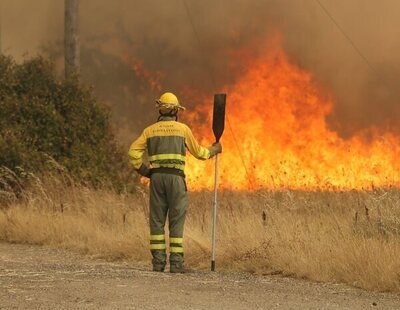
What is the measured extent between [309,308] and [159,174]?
3.21 metres

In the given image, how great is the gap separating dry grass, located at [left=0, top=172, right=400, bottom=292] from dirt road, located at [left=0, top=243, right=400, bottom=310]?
468 millimetres

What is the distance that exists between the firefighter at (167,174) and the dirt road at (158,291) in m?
0.35

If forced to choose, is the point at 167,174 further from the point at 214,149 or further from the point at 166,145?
the point at 214,149

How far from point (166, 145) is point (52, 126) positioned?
8627mm

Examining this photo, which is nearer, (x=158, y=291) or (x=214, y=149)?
(x=158, y=291)

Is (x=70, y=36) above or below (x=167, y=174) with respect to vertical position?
above

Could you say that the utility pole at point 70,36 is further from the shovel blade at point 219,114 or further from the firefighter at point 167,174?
the firefighter at point 167,174

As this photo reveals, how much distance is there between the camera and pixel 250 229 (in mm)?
12719

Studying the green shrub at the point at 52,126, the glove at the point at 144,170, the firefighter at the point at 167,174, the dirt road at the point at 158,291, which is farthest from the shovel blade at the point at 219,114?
the green shrub at the point at 52,126

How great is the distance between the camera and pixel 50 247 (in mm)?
14688

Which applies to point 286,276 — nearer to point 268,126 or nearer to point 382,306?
point 382,306

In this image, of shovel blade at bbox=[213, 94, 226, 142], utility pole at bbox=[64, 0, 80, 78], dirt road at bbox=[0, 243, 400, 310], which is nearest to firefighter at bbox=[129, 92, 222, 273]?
dirt road at bbox=[0, 243, 400, 310]

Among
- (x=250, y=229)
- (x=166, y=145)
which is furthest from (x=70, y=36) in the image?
(x=166, y=145)

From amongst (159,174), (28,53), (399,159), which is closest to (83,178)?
(28,53)
